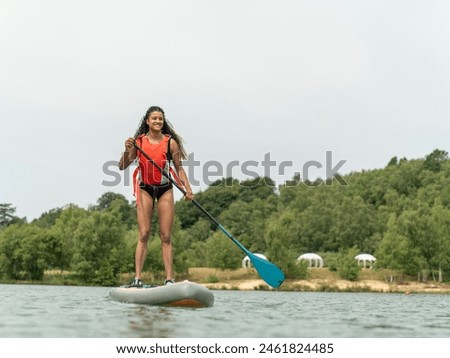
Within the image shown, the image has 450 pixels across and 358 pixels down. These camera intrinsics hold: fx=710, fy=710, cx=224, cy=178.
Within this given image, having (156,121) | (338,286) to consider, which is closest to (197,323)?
(156,121)

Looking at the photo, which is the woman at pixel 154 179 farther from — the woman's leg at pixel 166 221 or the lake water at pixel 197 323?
the lake water at pixel 197 323

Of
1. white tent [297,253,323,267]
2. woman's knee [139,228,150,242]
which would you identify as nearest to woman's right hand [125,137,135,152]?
woman's knee [139,228,150,242]

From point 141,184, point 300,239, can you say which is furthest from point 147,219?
point 300,239

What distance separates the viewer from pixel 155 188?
34.5 feet

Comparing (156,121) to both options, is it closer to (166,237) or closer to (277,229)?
(166,237)

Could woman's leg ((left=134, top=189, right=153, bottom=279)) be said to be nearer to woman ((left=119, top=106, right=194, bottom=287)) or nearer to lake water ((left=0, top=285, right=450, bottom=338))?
woman ((left=119, top=106, right=194, bottom=287))

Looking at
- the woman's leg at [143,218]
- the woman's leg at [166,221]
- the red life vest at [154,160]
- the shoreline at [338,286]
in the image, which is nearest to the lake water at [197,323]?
the woman's leg at [166,221]

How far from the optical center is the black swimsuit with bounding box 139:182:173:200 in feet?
34.5

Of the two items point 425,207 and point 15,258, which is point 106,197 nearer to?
point 15,258

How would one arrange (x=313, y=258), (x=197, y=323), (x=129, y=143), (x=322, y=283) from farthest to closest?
(x=313, y=258)
(x=322, y=283)
(x=129, y=143)
(x=197, y=323)

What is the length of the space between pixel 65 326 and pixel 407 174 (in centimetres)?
10292

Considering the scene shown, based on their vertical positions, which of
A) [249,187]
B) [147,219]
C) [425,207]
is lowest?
[147,219]

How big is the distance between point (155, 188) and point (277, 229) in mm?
50608

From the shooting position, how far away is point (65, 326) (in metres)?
Result: 6.73
